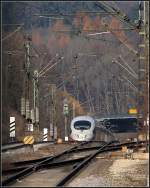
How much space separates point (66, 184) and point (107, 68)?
1718 inches

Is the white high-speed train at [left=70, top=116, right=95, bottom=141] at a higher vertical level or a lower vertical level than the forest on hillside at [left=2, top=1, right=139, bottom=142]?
lower

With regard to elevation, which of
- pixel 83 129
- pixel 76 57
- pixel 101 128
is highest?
pixel 76 57

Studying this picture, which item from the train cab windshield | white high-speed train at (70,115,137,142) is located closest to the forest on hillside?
white high-speed train at (70,115,137,142)

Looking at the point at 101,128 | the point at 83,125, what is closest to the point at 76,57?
the point at 83,125

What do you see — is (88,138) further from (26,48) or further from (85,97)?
(85,97)

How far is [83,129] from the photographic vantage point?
5050 centimetres

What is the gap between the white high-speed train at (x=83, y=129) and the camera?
1993 inches

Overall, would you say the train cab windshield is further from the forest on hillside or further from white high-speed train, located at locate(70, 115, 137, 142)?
the forest on hillside

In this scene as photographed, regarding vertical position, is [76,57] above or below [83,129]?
above

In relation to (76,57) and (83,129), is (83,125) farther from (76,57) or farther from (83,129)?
(76,57)

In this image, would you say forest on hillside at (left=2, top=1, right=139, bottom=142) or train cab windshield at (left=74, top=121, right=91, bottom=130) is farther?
train cab windshield at (left=74, top=121, right=91, bottom=130)

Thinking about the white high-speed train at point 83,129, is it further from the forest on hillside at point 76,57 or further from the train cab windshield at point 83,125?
the forest on hillside at point 76,57

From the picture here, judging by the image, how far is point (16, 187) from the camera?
14.8 m

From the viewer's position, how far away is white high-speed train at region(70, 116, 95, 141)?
50625mm
